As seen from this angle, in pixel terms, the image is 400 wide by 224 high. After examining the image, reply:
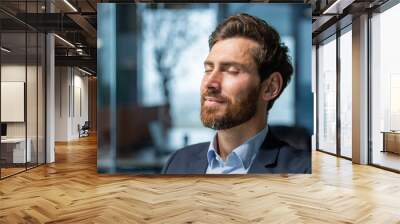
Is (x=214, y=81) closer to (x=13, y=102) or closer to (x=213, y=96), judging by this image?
(x=213, y=96)

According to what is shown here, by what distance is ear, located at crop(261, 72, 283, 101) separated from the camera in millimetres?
5816

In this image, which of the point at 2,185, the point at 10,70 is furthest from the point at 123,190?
the point at 10,70

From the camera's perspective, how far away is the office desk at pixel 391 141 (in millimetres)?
7224

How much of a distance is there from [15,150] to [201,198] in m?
4.08

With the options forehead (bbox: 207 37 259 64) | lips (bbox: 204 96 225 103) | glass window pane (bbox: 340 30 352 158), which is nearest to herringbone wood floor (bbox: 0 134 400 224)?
lips (bbox: 204 96 225 103)

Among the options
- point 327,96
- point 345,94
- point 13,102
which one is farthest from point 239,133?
point 327,96

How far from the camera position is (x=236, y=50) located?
18.4 feet

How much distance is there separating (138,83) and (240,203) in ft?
8.21

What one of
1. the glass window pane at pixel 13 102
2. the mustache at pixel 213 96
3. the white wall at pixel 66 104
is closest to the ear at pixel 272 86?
the mustache at pixel 213 96

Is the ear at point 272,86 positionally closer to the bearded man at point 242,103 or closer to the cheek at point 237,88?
the bearded man at point 242,103

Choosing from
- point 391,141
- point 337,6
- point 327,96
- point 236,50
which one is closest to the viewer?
point 236,50

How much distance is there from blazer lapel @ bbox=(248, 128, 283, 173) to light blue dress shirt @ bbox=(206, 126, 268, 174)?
0.06 metres

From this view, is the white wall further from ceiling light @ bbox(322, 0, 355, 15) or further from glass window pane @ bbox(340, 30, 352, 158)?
ceiling light @ bbox(322, 0, 355, 15)

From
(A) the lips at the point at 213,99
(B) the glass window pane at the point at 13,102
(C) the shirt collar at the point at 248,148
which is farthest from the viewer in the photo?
(B) the glass window pane at the point at 13,102
